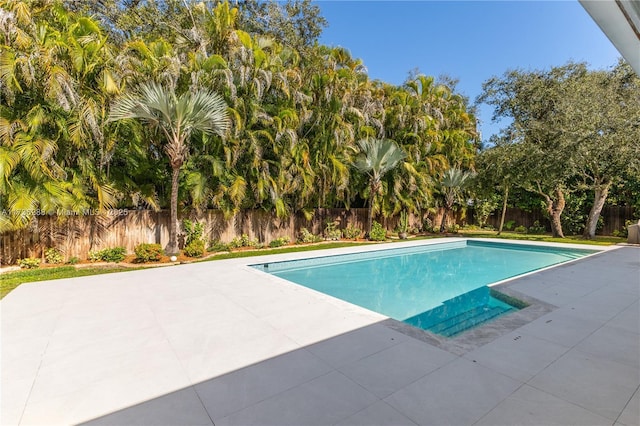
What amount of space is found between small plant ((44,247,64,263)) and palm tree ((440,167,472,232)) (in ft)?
53.8

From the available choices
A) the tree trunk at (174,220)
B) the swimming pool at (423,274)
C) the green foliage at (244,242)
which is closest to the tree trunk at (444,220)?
the swimming pool at (423,274)

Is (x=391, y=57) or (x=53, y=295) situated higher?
(x=391, y=57)

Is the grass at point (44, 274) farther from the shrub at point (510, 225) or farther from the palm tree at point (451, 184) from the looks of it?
the shrub at point (510, 225)

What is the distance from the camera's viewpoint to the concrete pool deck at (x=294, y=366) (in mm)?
2367

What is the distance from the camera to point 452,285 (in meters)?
7.48

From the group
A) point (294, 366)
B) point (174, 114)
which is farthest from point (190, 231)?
point (294, 366)

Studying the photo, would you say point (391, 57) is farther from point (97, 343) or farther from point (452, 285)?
point (97, 343)

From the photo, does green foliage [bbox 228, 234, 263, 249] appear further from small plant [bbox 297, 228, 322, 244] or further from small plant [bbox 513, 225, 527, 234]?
small plant [bbox 513, 225, 527, 234]

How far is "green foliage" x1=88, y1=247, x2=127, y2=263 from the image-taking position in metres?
8.66

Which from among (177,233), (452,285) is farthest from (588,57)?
(177,233)

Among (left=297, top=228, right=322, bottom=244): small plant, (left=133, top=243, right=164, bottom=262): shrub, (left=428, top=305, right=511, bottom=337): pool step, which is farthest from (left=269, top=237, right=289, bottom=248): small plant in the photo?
(left=428, top=305, right=511, bottom=337): pool step

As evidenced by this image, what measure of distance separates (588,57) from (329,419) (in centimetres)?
2105

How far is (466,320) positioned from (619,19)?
4328 millimetres

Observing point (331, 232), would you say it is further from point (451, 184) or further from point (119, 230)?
point (119, 230)
